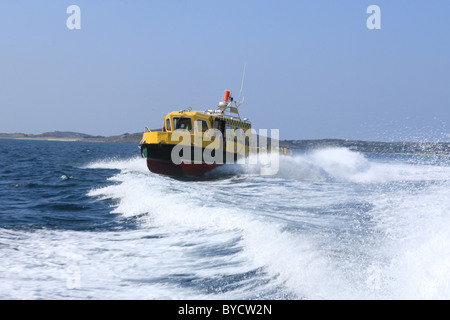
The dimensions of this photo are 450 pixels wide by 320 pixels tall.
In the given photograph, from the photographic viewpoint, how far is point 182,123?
18.0m

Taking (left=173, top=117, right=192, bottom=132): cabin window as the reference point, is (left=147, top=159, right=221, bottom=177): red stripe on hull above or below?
below

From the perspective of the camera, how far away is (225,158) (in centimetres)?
1827

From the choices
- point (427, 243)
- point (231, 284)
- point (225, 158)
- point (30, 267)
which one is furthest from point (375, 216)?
point (225, 158)

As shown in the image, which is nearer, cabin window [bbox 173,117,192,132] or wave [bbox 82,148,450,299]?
wave [bbox 82,148,450,299]

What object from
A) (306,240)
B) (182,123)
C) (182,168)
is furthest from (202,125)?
(306,240)

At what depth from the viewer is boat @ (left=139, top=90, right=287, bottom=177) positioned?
17.3 m

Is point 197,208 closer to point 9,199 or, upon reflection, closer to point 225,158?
point 9,199

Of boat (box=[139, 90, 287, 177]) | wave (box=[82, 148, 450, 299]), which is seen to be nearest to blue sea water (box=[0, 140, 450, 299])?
wave (box=[82, 148, 450, 299])

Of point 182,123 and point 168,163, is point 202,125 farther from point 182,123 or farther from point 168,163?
point 168,163

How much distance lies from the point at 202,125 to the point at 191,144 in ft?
4.39

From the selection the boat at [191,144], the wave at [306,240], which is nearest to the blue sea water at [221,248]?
the wave at [306,240]

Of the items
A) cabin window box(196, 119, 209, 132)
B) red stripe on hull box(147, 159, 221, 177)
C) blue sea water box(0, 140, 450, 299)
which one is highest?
cabin window box(196, 119, 209, 132)

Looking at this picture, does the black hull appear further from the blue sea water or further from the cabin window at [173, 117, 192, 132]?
the blue sea water
